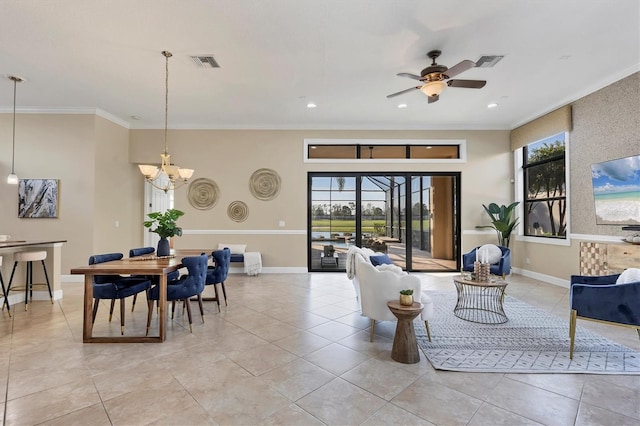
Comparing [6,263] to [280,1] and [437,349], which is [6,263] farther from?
[437,349]

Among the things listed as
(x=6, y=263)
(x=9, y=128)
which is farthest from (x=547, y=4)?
(x=9, y=128)

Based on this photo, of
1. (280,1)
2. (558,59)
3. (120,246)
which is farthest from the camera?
(120,246)

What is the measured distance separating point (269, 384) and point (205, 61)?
13.2 ft

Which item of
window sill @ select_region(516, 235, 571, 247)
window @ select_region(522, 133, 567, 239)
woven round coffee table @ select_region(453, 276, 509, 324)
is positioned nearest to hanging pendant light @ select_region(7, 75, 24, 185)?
woven round coffee table @ select_region(453, 276, 509, 324)

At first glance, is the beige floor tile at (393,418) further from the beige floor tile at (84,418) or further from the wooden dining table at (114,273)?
the wooden dining table at (114,273)

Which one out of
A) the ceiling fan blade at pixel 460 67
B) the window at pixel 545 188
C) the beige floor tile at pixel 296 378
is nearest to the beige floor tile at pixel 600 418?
the beige floor tile at pixel 296 378

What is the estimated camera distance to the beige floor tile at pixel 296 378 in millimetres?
2318

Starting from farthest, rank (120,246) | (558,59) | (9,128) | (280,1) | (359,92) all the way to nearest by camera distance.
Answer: (120,246) → (9,128) → (359,92) → (558,59) → (280,1)

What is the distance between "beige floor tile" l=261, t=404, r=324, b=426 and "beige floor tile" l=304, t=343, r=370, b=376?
571mm

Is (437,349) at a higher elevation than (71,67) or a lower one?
lower

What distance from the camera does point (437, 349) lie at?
3.02 m

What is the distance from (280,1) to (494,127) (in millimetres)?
6025

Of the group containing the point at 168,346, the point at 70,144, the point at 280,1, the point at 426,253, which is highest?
the point at 280,1

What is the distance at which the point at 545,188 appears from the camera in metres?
6.25
